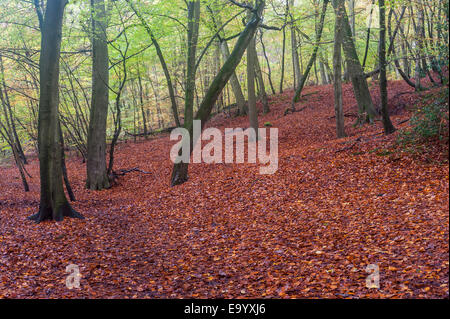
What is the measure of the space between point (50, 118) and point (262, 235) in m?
5.43

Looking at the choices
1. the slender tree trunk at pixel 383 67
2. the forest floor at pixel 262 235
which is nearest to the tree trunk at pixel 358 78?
the forest floor at pixel 262 235

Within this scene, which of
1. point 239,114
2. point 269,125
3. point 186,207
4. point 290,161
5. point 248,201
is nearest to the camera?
point 248,201

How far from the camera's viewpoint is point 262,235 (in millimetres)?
6254

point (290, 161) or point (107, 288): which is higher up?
point (290, 161)

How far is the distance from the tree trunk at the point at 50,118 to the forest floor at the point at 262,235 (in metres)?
0.49

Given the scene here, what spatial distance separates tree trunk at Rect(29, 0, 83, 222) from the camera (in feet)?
23.9

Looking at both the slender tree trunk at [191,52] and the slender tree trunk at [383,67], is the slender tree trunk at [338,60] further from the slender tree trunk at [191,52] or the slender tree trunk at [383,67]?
the slender tree trunk at [191,52]

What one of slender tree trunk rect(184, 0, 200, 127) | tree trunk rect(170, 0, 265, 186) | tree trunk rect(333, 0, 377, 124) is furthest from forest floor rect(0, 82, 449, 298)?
tree trunk rect(333, 0, 377, 124)

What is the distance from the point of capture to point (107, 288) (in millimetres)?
4715

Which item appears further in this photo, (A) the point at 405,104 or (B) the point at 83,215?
(A) the point at 405,104

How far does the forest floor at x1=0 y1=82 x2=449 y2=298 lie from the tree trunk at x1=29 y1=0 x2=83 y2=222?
1.61ft

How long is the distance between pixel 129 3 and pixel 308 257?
32.6ft

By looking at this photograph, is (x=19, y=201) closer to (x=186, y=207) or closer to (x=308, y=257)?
(x=186, y=207)

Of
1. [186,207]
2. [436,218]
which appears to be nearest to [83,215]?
[186,207]
